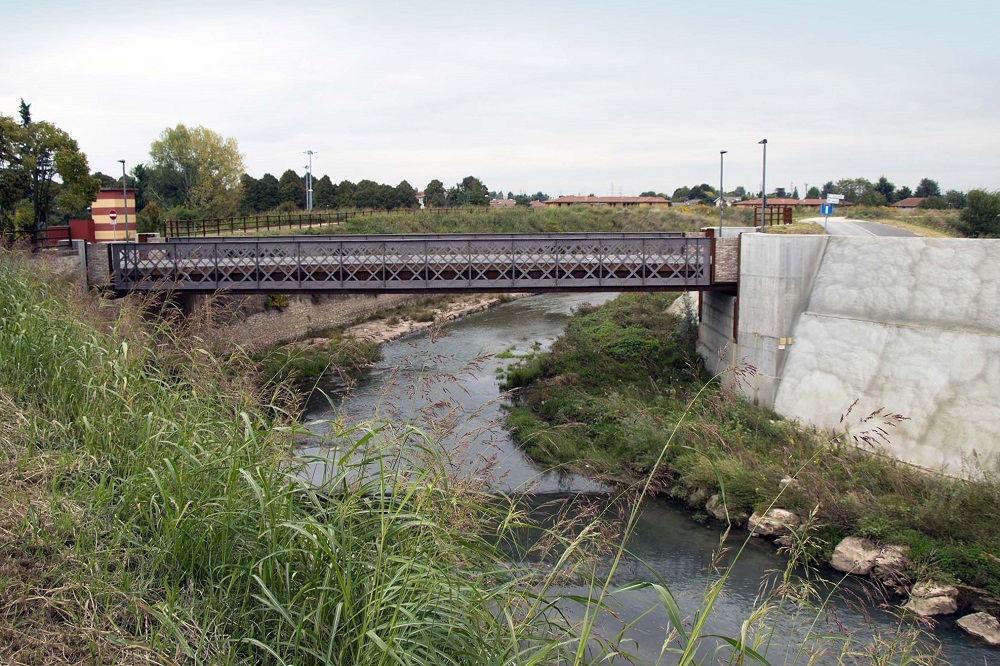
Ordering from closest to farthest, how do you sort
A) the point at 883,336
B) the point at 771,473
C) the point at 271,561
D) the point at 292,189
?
the point at 271,561 < the point at 771,473 < the point at 883,336 < the point at 292,189

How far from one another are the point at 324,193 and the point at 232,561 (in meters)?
75.4

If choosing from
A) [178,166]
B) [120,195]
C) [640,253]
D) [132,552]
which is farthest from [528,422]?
[178,166]

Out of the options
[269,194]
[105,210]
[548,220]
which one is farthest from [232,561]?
[269,194]

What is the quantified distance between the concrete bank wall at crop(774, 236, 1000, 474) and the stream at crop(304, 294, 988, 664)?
3.34 m

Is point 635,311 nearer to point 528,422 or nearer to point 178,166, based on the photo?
point 528,422

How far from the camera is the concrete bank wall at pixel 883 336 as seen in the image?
15023 mm

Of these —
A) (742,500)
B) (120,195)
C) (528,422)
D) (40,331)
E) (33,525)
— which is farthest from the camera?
(120,195)

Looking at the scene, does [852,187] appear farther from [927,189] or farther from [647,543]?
[647,543]

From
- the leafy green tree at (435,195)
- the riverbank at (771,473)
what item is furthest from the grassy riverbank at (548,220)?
the riverbank at (771,473)

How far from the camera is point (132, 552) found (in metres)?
5.08

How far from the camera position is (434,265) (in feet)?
72.4

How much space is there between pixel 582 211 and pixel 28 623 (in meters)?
69.6

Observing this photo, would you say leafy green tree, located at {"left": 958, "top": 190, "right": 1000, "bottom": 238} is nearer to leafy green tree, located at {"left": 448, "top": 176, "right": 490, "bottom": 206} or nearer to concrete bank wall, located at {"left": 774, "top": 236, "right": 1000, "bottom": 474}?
concrete bank wall, located at {"left": 774, "top": 236, "right": 1000, "bottom": 474}

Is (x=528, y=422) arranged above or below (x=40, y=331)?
below
